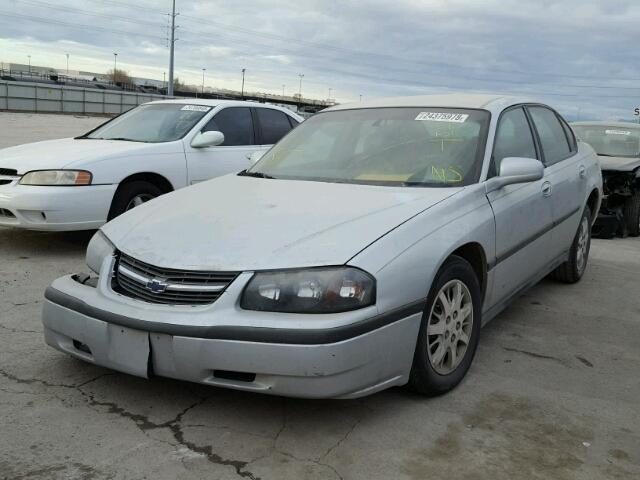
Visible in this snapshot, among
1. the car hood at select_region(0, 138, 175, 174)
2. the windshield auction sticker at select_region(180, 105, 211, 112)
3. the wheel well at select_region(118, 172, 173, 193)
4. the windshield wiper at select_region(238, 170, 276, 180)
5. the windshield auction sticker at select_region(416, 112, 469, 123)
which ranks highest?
the windshield auction sticker at select_region(416, 112, 469, 123)

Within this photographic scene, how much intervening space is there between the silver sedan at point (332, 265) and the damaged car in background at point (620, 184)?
454cm

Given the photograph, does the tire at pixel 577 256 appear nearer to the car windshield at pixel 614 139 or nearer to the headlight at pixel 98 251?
the headlight at pixel 98 251

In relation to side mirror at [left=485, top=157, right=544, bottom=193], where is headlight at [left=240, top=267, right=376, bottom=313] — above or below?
below

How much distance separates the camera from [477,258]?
11.5 ft

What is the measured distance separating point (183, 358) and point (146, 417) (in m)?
0.43

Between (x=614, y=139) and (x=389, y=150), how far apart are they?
6.76m

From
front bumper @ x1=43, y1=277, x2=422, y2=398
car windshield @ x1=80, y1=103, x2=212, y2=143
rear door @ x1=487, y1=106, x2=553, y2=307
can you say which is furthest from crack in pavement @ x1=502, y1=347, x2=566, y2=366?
car windshield @ x1=80, y1=103, x2=212, y2=143

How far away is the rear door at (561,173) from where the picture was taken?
15.2 ft

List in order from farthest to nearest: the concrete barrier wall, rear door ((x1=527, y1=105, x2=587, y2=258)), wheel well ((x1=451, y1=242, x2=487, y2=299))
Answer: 1. the concrete barrier wall
2. rear door ((x1=527, y1=105, x2=587, y2=258))
3. wheel well ((x1=451, y1=242, x2=487, y2=299))

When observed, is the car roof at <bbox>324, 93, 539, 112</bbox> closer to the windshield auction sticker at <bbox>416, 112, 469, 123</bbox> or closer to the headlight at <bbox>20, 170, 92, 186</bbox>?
the windshield auction sticker at <bbox>416, 112, 469, 123</bbox>

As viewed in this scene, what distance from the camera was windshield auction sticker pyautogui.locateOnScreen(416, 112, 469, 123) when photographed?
3990mm

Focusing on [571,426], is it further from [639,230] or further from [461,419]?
[639,230]

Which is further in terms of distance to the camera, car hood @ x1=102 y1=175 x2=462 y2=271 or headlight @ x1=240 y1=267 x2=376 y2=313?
car hood @ x1=102 y1=175 x2=462 y2=271

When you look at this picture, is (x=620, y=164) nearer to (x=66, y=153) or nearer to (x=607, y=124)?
(x=607, y=124)
